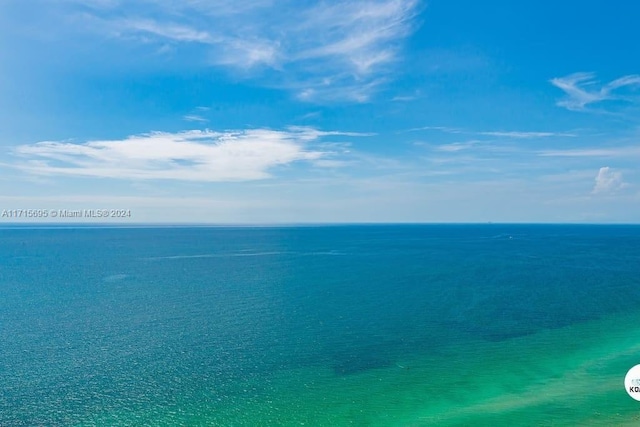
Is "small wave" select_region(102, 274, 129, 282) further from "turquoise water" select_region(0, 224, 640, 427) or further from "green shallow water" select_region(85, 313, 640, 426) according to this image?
"green shallow water" select_region(85, 313, 640, 426)

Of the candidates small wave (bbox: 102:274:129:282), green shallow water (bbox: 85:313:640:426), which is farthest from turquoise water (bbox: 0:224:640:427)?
small wave (bbox: 102:274:129:282)

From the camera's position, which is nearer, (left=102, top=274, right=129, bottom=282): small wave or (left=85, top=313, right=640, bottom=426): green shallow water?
(left=85, top=313, right=640, bottom=426): green shallow water

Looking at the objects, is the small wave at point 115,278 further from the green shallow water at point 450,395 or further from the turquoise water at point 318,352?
the green shallow water at point 450,395

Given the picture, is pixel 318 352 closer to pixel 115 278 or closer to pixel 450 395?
pixel 450 395

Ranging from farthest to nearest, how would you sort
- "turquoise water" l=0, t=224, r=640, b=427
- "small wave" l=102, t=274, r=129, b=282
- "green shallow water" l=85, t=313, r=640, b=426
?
1. "small wave" l=102, t=274, r=129, b=282
2. "turquoise water" l=0, t=224, r=640, b=427
3. "green shallow water" l=85, t=313, r=640, b=426

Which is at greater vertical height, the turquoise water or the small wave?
the small wave

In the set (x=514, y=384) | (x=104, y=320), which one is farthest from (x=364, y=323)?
(x=104, y=320)

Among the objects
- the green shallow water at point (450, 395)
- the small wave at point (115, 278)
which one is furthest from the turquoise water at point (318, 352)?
the small wave at point (115, 278)

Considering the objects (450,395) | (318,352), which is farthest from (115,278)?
(450,395)
